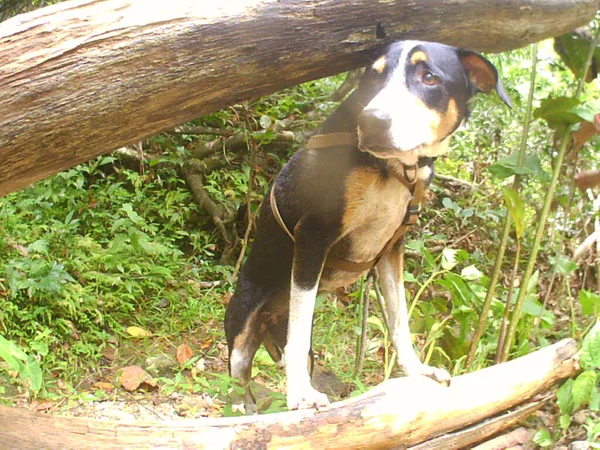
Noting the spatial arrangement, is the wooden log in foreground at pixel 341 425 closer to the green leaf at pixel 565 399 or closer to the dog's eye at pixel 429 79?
the green leaf at pixel 565 399

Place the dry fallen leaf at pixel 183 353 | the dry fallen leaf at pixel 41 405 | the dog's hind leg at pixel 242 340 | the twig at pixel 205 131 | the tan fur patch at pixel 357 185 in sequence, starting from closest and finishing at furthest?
the tan fur patch at pixel 357 185 < the dog's hind leg at pixel 242 340 < the dry fallen leaf at pixel 41 405 < the dry fallen leaf at pixel 183 353 < the twig at pixel 205 131

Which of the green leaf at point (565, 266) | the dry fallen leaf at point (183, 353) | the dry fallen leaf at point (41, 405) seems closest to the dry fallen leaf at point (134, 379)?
the dry fallen leaf at point (183, 353)

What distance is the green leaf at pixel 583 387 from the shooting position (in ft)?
9.64

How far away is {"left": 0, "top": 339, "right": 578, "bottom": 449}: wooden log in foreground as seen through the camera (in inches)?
78.2

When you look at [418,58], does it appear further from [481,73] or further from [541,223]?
[541,223]

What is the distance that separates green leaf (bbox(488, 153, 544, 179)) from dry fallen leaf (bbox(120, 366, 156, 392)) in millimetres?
2242

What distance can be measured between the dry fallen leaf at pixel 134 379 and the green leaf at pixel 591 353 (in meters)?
2.31

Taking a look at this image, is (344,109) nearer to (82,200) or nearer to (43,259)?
(43,259)

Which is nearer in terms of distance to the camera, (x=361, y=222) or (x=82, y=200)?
(x=361, y=222)

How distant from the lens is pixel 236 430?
2.05 metres

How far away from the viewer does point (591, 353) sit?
306 centimetres

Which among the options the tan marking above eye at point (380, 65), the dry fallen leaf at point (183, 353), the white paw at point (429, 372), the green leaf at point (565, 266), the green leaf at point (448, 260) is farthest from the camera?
the dry fallen leaf at point (183, 353)

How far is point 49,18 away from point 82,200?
2.78 meters

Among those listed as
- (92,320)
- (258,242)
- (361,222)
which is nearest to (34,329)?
(92,320)
